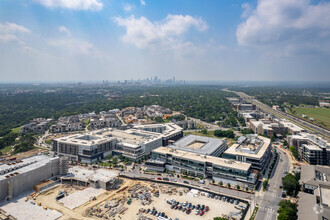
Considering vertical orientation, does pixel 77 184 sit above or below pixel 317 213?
below

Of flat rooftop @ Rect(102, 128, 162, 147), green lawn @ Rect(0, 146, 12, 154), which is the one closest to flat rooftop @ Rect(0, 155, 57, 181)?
Answer: flat rooftop @ Rect(102, 128, 162, 147)

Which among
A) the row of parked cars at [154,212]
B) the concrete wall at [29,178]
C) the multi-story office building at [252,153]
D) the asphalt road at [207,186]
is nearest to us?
the row of parked cars at [154,212]

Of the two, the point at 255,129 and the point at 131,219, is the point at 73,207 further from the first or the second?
the point at 255,129

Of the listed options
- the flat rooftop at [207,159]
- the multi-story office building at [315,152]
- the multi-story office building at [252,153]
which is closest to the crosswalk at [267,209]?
the flat rooftop at [207,159]

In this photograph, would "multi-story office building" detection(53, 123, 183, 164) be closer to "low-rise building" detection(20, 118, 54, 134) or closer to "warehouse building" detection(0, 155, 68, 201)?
"warehouse building" detection(0, 155, 68, 201)

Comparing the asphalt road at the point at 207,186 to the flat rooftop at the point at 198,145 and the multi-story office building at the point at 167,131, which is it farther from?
the multi-story office building at the point at 167,131

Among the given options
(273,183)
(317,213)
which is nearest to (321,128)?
(273,183)
